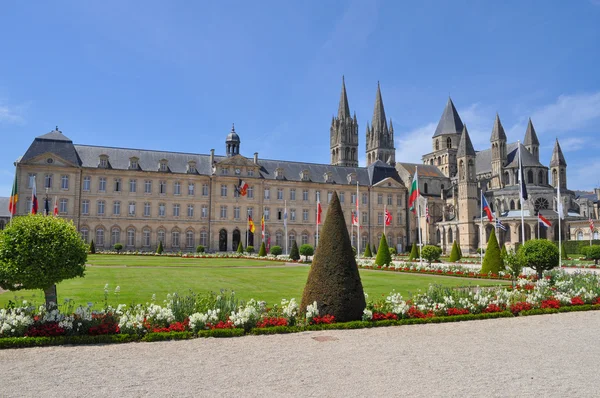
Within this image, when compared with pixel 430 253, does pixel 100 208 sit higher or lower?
higher

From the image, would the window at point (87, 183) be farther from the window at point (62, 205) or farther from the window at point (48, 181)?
the window at point (48, 181)

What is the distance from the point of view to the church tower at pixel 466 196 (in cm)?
5778

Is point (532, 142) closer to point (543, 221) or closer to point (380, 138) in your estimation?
point (380, 138)

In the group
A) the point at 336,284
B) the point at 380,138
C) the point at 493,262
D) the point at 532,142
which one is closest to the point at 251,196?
the point at 493,262

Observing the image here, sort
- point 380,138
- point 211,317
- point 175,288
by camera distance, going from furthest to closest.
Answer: point 380,138 → point 175,288 → point 211,317

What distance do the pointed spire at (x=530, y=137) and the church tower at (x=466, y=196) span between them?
21798mm

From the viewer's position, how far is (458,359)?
25.6 feet

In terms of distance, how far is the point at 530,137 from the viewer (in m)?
75.9

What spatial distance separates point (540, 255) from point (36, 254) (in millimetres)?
17684

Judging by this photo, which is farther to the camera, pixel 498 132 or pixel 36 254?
pixel 498 132

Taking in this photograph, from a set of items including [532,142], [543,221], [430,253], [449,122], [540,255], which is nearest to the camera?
[540,255]

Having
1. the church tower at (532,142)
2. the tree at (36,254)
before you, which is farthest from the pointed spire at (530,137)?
the tree at (36,254)

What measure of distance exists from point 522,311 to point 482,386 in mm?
7486

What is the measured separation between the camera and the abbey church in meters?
49.2
